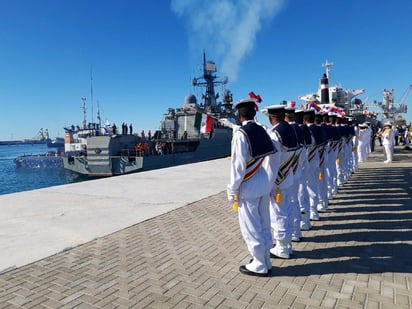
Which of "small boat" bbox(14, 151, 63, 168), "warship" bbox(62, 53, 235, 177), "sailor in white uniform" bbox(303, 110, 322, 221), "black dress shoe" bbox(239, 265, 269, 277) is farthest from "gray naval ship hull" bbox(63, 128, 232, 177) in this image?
"black dress shoe" bbox(239, 265, 269, 277)

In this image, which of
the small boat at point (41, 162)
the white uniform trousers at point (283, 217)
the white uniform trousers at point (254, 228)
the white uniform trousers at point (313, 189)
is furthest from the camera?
the small boat at point (41, 162)

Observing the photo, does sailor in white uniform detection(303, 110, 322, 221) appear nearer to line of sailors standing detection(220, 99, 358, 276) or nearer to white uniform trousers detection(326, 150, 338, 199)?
line of sailors standing detection(220, 99, 358, 276)

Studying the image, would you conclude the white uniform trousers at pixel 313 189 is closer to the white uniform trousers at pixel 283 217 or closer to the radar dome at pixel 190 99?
the white uniform trousers at pixel 283 217

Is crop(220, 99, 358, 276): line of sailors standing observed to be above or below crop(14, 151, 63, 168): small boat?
above

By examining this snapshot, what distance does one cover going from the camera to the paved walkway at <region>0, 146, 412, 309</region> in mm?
2607

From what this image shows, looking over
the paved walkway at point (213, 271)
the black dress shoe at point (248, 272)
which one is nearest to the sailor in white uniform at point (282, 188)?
the paved walkway at point (213, 271)

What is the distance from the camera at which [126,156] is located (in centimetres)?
2567

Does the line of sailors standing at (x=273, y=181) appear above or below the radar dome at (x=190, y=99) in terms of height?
below

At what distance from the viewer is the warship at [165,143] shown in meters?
25.6

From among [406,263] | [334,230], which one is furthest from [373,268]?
[334,230]

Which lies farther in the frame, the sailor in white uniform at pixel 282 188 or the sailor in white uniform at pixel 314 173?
the sailor in white uniform at pixel 314 173

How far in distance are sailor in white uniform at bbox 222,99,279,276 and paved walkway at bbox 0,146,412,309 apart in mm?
293

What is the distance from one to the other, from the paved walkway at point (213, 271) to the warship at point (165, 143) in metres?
14.7

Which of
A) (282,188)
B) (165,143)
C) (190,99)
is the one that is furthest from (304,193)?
(190,99)
